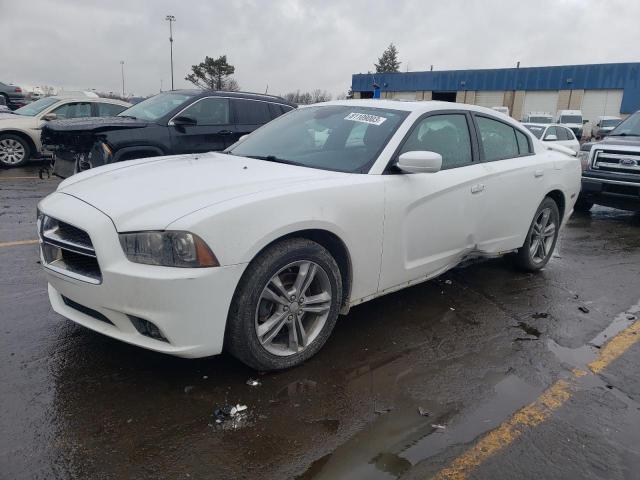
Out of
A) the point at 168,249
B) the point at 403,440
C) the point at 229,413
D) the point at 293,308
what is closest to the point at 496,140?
the point at 293,308

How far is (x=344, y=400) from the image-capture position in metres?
2.84

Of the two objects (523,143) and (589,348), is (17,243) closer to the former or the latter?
(523,143)

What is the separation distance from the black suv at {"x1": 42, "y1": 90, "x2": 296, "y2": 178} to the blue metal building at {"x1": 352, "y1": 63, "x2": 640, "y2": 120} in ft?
97.1

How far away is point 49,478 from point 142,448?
1.28ft

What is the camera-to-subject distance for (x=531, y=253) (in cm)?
516

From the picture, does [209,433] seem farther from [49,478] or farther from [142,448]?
[49,478]

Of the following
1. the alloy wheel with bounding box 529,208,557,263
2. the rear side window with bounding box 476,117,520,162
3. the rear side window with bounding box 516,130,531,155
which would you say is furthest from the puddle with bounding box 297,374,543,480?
the rear side window with bounding box 516,130,531,155

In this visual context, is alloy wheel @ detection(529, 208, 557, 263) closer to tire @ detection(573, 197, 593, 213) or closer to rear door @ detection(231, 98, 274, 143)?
tire @ detection(573, 197, 593, 213)

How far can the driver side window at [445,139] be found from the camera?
3812mm

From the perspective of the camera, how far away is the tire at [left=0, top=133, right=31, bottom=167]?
1088 cm

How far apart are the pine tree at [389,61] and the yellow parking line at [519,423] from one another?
88553 millimetres

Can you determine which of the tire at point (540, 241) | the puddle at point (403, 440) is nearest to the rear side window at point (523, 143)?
the tire at point (540, 241)

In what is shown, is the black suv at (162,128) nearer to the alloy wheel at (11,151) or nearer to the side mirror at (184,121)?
the side mirror at (184,121)

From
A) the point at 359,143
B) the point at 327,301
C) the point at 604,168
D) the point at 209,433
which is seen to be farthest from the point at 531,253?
the point at 604,168
